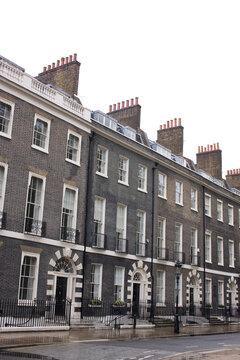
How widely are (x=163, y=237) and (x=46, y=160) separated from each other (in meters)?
12.0

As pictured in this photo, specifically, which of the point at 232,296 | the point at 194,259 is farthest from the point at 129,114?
the point at 232,296

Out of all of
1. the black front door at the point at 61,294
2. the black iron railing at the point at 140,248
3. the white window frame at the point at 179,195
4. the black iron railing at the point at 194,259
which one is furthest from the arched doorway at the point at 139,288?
the white window frame at the point at 179,195

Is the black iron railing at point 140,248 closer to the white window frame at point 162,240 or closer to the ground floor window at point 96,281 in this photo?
the white window frame at point 162,240

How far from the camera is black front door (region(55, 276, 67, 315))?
22.3 metres

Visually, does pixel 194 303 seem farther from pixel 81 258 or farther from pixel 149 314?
pixel 81 258

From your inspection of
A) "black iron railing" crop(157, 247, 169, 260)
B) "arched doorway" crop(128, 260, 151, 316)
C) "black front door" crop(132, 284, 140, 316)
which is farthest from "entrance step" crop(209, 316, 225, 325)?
"black front door" crop(132, 284, 140, 316)

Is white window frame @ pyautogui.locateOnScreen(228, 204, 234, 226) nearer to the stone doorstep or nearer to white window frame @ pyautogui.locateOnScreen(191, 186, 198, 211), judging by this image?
white window frame @ pyautogui.locateOnScreen(191, 186, 198, 211)

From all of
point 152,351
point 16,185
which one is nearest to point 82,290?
point 16,185

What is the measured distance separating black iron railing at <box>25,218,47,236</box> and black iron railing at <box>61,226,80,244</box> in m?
1.48

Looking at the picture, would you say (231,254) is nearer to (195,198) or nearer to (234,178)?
(195,198)

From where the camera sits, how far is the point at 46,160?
22.3 m

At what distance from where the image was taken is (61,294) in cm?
2252

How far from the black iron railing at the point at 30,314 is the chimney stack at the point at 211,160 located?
2486cm

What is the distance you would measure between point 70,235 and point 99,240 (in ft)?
8.34
